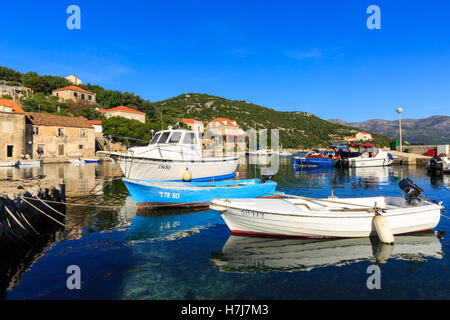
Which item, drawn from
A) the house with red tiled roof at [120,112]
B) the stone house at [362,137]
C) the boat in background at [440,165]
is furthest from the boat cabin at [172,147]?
the stone house at [362,137]

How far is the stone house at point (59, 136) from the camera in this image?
4791 cm

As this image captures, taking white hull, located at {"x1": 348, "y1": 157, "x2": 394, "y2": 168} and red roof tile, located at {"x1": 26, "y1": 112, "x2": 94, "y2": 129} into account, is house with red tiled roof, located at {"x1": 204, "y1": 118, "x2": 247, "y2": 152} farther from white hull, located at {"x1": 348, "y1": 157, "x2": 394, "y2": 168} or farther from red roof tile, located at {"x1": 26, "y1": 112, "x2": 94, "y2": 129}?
white hull, located at {"x1": 348, "y1": 157, "x2": 394, "y2": 168}

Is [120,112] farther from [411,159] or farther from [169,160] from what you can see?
[411,159]

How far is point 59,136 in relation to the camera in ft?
165

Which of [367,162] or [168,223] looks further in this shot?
[367,162]

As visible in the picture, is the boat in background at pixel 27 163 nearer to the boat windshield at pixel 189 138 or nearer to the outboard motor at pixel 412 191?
the boat windshield at pixel 189 138

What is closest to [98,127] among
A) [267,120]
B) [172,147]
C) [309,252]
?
[172,147]

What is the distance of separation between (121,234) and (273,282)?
20.5ft

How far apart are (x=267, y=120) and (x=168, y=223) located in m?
152

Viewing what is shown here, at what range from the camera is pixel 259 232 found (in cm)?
926

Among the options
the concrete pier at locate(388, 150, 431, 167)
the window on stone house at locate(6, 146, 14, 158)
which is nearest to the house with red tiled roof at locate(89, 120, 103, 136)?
the window on stone house at locate(6, 146, 14, 158)

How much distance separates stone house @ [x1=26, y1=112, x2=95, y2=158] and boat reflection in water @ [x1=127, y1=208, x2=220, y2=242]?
46484 mm

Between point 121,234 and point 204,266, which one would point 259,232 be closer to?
point 204,266
